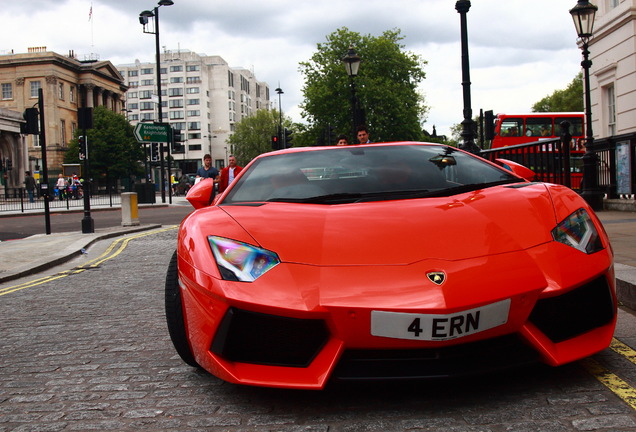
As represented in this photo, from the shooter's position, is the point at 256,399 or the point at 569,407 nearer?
the point at 569,407

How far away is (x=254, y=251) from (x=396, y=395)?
2.84 feet

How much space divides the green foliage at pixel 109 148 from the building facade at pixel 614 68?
2114 inches

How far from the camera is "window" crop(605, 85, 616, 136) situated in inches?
845

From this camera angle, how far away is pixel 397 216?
115 inches

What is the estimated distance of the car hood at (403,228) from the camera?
2.67m

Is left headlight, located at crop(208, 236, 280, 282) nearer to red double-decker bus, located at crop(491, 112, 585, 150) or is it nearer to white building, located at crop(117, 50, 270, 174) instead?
red double-decker bus, located at crop(491, 112, 585, 150)

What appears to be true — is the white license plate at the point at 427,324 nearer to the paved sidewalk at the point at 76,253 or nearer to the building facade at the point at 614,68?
the paved sidewalk at the point at 76,253

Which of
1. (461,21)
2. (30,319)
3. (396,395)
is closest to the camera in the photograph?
(396,395)

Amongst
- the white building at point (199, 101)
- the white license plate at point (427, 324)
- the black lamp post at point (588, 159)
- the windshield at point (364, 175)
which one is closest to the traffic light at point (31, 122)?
the windshield at point (364, 175)

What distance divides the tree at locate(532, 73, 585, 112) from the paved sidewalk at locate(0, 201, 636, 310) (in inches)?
2933

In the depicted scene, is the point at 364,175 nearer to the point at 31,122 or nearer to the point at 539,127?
the point at 31,122

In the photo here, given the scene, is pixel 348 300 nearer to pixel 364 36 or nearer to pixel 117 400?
pixel 117 400

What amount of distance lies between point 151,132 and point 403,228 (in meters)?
27.6

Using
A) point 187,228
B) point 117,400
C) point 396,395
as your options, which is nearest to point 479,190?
point 396,395
